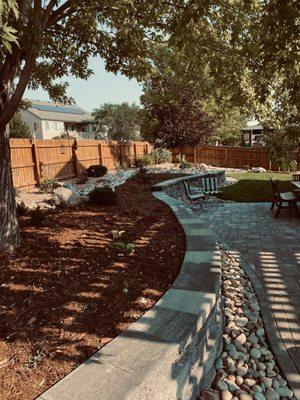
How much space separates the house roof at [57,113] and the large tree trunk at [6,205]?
138 feet

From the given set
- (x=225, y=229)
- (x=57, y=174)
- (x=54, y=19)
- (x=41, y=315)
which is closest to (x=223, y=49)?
(x=54, y=19)

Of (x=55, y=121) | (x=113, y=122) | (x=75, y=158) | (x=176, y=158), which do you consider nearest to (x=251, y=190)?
(x=75, y=158)

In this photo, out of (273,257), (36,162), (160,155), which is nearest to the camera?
(273,257)

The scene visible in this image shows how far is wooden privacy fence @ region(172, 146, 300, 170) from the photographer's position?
22891 mm

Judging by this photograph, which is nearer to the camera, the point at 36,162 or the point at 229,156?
the point at 36,162

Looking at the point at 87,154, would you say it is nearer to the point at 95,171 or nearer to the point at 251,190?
the point at 95,171

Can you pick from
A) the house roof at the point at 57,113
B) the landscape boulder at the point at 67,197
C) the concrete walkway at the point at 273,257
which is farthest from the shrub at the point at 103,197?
the house roof at the point at 57,113

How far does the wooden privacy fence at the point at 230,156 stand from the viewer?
22891mm

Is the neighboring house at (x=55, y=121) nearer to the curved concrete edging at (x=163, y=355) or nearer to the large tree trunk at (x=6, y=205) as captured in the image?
the large tree trunk at (x=6, y=205)

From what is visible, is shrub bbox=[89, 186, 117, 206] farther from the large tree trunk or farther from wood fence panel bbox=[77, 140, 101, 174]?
wood fence panel bbox=[77, 140, 101, 174]

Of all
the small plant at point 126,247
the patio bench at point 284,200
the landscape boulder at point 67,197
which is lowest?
the patio bench at point 284,200

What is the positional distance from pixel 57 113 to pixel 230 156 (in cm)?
3303

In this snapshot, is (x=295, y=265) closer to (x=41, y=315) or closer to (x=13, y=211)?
(x=41, y=315)

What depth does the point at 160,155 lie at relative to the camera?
76.0 feet
